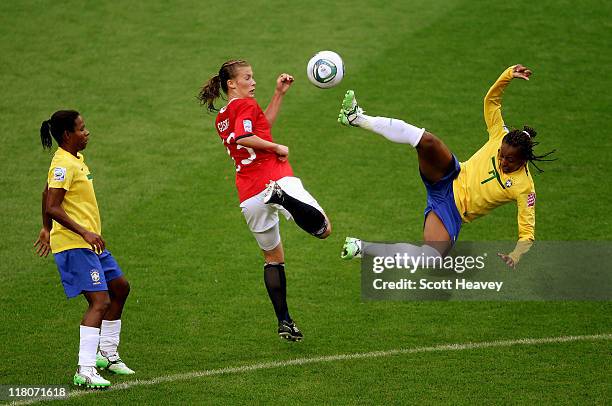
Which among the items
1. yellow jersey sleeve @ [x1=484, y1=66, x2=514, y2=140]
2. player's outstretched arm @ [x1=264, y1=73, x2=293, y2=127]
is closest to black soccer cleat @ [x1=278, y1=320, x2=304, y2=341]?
player's outstretched arm @ [x1=264, y1=73, x2=293, y2=127]

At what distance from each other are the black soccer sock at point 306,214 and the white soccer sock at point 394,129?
884 millimetres

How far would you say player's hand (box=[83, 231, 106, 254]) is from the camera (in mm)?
8078

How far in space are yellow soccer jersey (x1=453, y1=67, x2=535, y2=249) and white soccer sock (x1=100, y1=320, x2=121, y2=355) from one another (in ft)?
10.7

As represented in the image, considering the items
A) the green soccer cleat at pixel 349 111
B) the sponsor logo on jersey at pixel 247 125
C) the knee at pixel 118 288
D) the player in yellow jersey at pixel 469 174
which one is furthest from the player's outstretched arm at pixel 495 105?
the knee at pixel 118 288

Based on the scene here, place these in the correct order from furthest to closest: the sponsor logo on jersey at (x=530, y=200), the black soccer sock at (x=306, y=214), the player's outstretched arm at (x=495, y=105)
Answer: the player's outstretched arm at (x=495, y=105), the sponsor logo on jersey at (x=530, y=200), the black soccer sock at (x=306, y=214)

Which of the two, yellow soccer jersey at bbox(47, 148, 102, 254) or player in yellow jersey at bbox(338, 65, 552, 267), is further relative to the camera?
player in yellow jersey at bbox(338, 65, 552, 267)

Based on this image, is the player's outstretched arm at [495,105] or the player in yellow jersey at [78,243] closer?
the player in yellow jersey at [78,243]

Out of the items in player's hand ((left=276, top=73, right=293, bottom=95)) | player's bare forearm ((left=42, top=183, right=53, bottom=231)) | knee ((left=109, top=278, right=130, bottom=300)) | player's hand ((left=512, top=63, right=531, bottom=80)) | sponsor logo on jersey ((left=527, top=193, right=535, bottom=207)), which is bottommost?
knee ((left=109, top=278, right=130, bottom=300))

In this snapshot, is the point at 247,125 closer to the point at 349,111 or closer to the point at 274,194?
the point at 274,194

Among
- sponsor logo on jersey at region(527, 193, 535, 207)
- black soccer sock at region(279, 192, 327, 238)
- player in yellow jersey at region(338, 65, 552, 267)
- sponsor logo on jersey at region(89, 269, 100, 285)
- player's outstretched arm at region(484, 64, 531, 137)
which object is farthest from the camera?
player's outstretched arm at region(484, 64, 531, 137)

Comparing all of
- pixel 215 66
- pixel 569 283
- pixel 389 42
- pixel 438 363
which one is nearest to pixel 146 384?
pixel 438 363

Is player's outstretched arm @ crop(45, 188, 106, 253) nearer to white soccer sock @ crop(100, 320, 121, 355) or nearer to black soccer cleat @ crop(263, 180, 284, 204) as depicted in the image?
white soccer sock @ crop(100, 320, 121, 355)

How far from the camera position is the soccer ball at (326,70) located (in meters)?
9.26

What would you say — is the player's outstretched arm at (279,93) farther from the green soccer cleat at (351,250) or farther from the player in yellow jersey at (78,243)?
the player in yellow jersey at (78,243)
